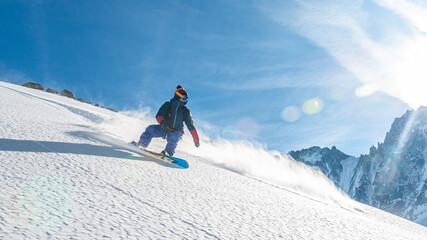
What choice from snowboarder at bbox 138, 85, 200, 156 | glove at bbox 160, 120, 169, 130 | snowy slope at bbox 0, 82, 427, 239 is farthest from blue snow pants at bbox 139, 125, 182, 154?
snowy slope at bbox 0, 82, 427, 239

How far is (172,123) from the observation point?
6641 millimetres

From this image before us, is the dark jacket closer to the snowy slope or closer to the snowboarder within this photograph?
the snowboarder

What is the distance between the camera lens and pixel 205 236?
2.08 metres

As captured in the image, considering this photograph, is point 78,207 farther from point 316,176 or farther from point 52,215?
point 316,176

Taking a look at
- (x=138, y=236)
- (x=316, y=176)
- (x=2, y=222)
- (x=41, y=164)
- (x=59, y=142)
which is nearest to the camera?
(x=2, y=222)

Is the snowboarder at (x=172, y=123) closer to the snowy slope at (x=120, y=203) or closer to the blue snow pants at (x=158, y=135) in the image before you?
the blue snow pants at (x=158, y=135)

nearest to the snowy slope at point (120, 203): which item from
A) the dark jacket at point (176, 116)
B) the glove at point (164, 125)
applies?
the glove at point (164, 125)

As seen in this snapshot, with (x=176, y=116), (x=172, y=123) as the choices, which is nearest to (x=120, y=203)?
(x=172, y=123)

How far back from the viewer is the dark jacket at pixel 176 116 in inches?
263

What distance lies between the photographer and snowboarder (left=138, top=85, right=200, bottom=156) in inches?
254

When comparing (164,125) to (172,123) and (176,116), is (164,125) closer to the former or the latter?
(172,123)

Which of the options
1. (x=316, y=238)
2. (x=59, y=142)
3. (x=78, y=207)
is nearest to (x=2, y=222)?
(x=78, y=207)

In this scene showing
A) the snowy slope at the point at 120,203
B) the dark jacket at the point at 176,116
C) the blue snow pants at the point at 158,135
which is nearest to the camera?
the snowy slope at the point at 120,203

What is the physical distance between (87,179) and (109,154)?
1.59 m
